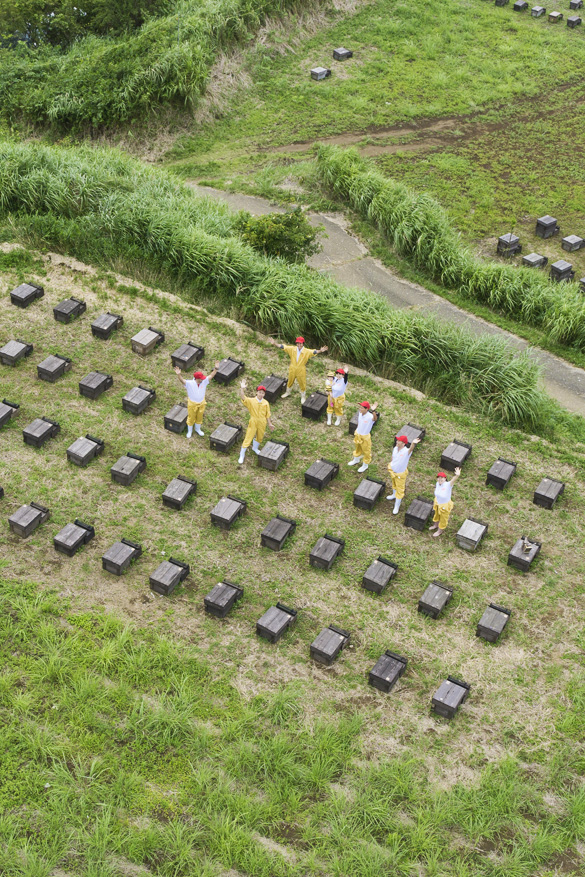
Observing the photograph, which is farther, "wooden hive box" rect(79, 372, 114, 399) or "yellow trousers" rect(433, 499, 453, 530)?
"wooden hive box" rect(79, 372, 114, 399)

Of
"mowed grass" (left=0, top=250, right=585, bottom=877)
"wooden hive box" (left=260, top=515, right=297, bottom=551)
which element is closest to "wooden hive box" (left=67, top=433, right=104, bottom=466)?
"mowed grass" (left=0, top=250, right=585, bottom=877)

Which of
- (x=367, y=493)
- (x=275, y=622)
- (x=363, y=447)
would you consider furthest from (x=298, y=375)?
(x=275, y=622)

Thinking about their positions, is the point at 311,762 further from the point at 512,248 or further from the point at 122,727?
the point at 512,248

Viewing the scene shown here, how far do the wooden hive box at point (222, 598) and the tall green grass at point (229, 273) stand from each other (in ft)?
23.8

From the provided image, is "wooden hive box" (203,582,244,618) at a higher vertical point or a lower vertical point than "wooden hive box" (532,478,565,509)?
lower

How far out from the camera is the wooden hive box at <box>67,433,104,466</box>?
1692 cm

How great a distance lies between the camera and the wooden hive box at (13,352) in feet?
62.4

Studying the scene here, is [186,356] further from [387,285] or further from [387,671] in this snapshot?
[387,671]

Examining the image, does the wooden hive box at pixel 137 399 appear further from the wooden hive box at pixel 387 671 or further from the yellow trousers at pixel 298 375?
the wooden hive box at pixel 387 671

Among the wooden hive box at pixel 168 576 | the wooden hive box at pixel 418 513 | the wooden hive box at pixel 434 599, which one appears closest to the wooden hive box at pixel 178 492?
the wooden hive box at pixel 168 576

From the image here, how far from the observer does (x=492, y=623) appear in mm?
14477

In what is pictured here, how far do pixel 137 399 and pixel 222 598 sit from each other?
5392 mm

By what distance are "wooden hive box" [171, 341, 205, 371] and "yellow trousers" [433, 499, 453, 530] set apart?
6.50 meters

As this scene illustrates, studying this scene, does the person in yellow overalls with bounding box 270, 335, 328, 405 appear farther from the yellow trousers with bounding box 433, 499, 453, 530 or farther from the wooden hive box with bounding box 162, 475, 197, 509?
the yellow trousers with bounding box 433, 499, 453, 530
